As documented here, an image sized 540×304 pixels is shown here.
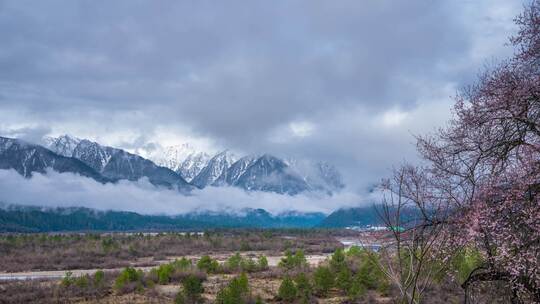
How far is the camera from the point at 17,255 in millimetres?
66562

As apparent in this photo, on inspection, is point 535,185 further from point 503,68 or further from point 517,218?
point 503,68

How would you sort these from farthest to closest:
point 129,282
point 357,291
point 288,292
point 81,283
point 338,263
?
point 338,263
point 129,282
point 81,283
point 357,291
point 288,292

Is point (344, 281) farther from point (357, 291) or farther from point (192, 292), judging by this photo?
point (192, 292)

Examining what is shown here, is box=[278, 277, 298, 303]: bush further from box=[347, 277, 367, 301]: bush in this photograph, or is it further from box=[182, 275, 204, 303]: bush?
box=[182, 275, 204, 303]: bush

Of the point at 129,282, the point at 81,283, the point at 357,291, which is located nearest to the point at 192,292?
the point at 129,282

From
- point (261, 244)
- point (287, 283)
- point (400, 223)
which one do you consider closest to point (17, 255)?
point (261, 244)

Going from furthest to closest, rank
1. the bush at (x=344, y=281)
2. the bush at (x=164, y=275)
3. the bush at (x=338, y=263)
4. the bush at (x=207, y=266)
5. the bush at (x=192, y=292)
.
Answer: the bush at (x=207, y=266) < the bush at (x=338, y=263) < the bush at (x=164, y=275) < the bush at (x=344, y=281) < the bush at (x=192, y=292)

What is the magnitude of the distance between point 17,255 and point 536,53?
232ft

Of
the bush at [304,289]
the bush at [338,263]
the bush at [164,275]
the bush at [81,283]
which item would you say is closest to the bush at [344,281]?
the bush at [304,289]

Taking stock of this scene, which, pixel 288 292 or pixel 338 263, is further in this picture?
pixel 338 263

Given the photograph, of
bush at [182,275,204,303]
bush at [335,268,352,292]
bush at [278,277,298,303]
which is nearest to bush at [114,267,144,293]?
bush at [182,275,204,303]

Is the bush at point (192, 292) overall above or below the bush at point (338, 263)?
below

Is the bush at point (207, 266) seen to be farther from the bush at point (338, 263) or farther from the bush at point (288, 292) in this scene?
the bush at point (288, 292)

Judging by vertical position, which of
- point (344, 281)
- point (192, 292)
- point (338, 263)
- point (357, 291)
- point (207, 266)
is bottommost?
point (357, 291)
